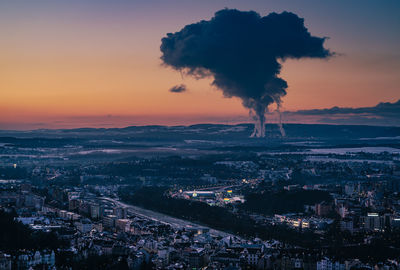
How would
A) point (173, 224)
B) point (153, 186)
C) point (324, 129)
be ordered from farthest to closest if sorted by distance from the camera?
point (324, 129)
point (153, 186)
point (173, 224)

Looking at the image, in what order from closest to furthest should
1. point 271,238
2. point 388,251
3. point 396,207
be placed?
point 388,251, point 271,238, point 396,207

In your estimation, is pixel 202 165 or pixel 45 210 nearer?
pixel 45 210

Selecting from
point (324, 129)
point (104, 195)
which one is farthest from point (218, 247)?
point (324, 129)

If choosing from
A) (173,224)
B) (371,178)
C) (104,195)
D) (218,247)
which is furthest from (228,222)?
(371,178)

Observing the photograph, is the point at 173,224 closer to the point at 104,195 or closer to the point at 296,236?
the point at 296,236

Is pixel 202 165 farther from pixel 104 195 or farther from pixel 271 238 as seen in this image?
pixel 271 238

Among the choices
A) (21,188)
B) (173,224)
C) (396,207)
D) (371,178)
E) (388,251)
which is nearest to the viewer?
(388,251)

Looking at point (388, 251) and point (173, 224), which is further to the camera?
point (173, 224)

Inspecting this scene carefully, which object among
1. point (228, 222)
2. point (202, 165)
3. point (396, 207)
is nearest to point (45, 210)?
point (228, 222)

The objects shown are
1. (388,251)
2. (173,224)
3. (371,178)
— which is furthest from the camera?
(371,178)
